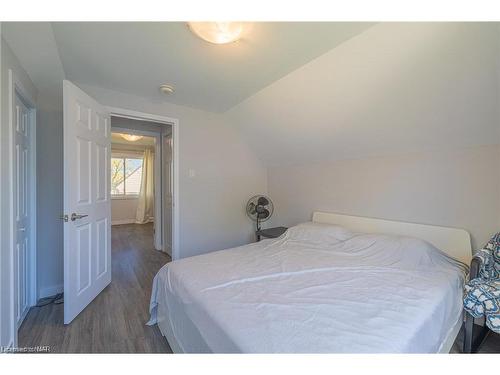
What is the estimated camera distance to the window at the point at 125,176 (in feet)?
20.7

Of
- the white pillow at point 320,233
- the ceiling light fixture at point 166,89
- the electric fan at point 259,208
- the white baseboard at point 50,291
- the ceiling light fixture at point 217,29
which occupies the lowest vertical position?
the white baseboard at point 50,291

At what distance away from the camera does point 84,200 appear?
200cm

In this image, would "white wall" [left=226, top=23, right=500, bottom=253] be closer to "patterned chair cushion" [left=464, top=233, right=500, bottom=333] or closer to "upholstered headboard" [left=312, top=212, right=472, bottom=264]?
"upholstered headboard" [left=312, top=212, right=472, bottom=264]

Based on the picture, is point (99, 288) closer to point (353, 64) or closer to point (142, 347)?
point (142, 347)

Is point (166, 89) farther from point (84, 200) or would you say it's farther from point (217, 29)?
point (84, 200)

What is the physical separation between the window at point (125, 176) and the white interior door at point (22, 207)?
15.3ft

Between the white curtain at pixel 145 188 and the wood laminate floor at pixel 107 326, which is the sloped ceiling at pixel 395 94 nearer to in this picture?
the wood laminate floor at pixel 107 326

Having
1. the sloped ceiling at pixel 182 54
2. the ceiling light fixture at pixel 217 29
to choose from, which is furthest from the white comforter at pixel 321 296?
the sloped ceiling at pixel 182 54

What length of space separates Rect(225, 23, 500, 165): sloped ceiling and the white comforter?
0.98 m

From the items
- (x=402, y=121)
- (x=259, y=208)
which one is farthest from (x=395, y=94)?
(x=259, y=208)

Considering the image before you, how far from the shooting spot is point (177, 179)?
2.80m

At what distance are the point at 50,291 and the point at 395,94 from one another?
381cm

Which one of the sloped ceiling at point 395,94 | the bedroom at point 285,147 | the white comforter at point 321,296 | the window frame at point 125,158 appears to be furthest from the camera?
the window frame at point 125,158
